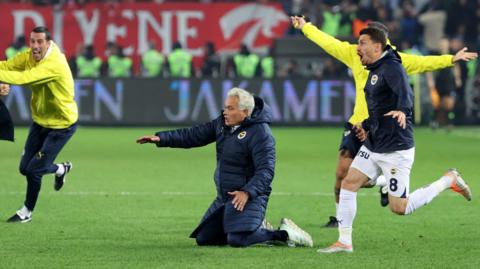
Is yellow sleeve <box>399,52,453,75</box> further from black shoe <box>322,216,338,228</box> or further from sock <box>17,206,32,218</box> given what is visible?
sock <box>17,206,32,218</box>

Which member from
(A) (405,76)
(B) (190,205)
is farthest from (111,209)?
(A) (405,76)

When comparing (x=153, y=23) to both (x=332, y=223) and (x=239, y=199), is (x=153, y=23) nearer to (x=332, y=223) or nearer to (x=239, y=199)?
(x=332, y=223)

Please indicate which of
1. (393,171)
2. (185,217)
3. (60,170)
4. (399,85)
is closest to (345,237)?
(393,171)

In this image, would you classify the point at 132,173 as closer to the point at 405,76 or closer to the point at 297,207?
the point at 297,207

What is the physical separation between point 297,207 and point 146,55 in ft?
66.8

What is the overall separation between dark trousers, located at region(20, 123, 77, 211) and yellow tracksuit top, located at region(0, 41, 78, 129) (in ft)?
0.30

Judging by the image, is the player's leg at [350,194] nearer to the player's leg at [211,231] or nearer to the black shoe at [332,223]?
the player's leg at [211,231]

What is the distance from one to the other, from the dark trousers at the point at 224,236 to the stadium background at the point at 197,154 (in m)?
0.22

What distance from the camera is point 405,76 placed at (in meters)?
11.8

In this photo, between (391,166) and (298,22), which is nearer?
(391,166)

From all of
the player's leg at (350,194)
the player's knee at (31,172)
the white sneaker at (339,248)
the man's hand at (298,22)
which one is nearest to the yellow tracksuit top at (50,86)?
the player's knee at (31,172)

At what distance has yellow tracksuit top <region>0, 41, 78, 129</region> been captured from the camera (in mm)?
14141

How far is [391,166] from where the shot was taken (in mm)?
11898

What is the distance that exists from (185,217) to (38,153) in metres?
1.79
